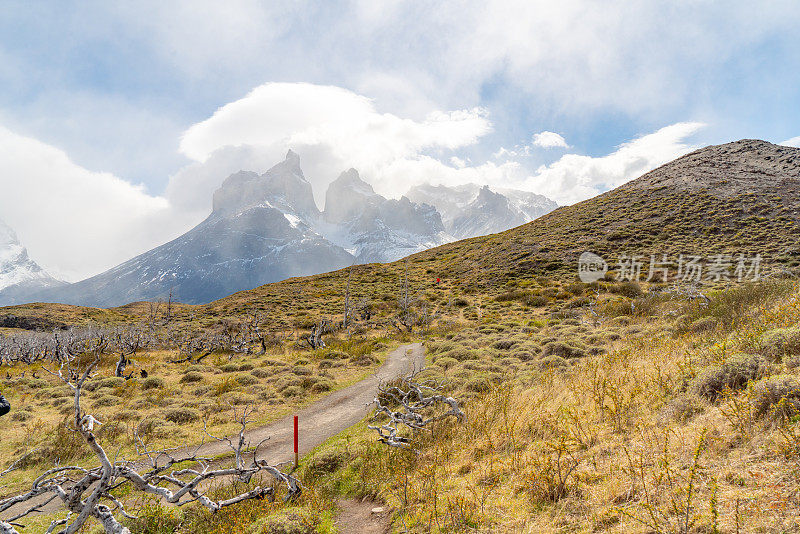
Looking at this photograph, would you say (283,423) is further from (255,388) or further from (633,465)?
(633,465)

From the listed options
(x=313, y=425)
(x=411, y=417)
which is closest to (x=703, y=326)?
(x=411, y=417)

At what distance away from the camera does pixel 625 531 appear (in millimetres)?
3670

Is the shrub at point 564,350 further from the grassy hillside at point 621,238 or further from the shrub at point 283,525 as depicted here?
the grassy hillside at point 621,238

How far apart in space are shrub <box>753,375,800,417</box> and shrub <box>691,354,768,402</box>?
34.5 inches

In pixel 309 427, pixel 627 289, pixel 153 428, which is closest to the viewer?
pixel 153 428

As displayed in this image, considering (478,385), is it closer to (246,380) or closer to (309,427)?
(309,427)

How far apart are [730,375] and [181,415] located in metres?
16.1

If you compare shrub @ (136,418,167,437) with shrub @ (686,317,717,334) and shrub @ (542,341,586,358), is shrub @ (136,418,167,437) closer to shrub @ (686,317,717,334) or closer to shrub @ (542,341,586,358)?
shrub @ (542,341,586,358)

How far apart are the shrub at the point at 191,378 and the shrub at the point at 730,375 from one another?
20.8 meters

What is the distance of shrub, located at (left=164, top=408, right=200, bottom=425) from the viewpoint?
42.9ft

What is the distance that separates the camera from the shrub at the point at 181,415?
1308 centimetres

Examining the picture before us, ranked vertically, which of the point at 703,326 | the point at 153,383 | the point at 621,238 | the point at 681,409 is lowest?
the point at 153,383

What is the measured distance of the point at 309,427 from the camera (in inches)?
488

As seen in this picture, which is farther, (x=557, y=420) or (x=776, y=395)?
(x=557, y=420)
